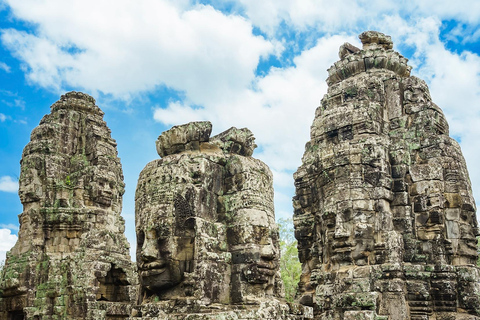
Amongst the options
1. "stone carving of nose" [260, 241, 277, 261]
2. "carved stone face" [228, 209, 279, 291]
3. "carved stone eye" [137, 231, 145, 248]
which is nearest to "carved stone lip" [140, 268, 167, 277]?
"carved stone eye" [137, 231, 145, 248]

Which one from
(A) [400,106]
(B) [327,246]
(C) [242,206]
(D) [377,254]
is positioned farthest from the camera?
(A) [400,106]

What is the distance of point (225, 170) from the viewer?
26.7 ft

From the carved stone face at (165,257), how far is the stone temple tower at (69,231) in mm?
8152

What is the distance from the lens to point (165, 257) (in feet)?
24.1

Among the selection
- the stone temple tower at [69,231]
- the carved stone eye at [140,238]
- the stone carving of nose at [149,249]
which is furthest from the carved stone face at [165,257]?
the stone temple tower at [69,231]

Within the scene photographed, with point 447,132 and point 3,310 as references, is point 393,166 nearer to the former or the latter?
point 447,132

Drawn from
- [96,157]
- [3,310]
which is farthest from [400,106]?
[3,310]

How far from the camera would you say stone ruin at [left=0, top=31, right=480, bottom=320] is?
24.4 ft

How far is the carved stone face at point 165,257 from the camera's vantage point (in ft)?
24.0

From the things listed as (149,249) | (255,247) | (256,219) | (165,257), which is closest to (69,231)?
(149,249)

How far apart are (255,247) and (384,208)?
21.5 feet

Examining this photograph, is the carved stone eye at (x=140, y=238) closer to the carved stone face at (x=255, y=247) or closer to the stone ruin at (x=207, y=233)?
the stone ruin at (x=207, y=233)

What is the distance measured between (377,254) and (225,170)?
20.0 ft

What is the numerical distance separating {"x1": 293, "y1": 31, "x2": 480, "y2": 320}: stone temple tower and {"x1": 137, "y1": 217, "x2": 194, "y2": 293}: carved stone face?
5.91m
